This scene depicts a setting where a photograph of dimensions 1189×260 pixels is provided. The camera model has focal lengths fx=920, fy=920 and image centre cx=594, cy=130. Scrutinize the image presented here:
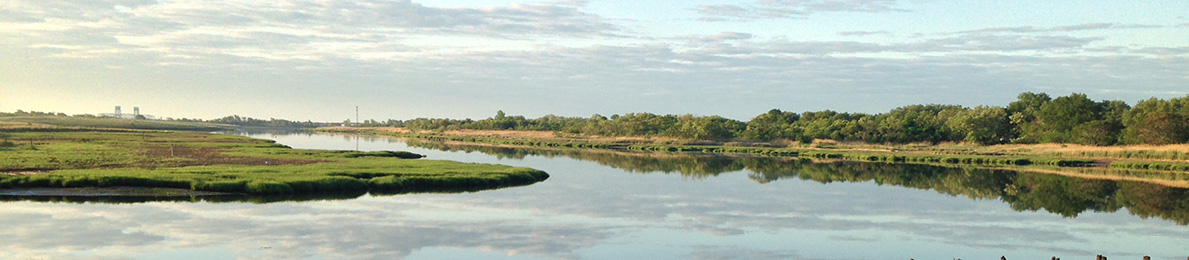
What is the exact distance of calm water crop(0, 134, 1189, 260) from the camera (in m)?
23.5

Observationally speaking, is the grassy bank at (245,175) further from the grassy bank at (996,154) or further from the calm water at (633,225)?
the grassy bank at (996,154)

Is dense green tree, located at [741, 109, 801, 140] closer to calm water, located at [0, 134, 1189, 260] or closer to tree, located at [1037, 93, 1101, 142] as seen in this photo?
tree, located at [1037, 93, 1101, 142]

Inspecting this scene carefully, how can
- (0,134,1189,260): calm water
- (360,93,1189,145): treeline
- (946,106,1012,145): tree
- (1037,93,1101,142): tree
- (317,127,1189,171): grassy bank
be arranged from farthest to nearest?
1. (946,106,1012,145): tree
2. (1037,93,1101,142): tree
3. (360,93,1189,145): treeline
4. (317,127,1189,171): grassy bank
5. (0,134,1189,260): calm water

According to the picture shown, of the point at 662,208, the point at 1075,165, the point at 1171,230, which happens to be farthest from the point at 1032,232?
the point at 1075,165

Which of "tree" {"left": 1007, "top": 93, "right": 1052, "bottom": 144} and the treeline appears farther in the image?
"tree" {"left": 1007, "top": 93, "right": 1052, "bottom": 144}

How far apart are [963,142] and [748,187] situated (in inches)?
2100

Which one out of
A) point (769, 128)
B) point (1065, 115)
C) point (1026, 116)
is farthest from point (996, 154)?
point (769, 128)

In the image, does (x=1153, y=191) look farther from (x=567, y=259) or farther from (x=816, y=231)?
(x=567, y=259)

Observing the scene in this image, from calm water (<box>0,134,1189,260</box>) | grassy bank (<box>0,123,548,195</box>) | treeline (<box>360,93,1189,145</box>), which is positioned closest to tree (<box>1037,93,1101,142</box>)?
treeline (<box>360,93,1189,145</box>)

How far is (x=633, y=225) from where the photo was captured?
29328 mm

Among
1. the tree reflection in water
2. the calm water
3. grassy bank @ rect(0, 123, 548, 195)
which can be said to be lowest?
the calm water

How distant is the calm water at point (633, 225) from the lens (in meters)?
23.5

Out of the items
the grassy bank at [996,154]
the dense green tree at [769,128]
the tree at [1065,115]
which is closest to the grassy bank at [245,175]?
the grassy bank at [996,154]

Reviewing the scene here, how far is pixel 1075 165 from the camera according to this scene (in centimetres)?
6450
